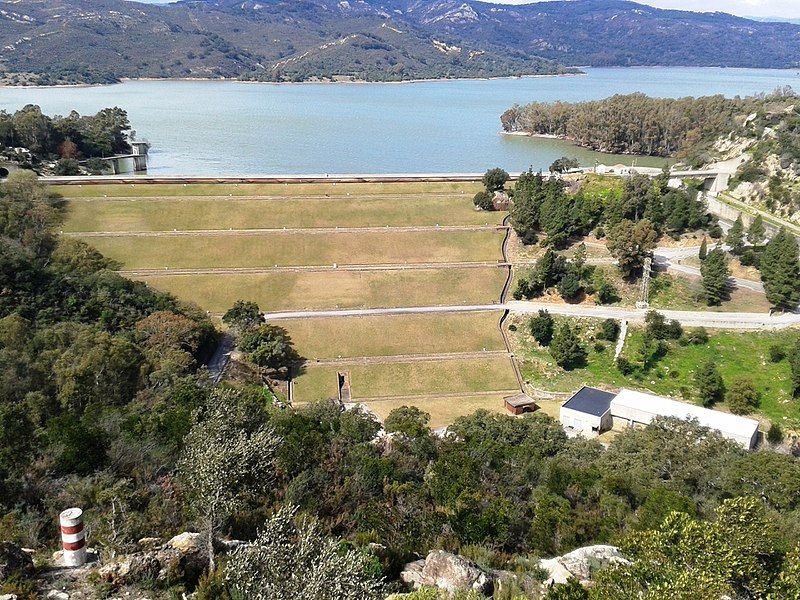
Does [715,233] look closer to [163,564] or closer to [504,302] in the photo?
[504,302]

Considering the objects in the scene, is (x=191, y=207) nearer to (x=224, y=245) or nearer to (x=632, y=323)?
(x=224, y=245)

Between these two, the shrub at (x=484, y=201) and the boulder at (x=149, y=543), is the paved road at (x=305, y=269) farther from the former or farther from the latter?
the boulder at (x=149, y=543)

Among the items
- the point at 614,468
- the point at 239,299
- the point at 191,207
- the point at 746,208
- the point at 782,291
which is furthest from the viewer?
the point at 746,208

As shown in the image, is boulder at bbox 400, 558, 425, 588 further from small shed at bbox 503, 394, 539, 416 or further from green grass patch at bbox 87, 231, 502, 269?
green grass patch at bbox 87, 231, 502, 269

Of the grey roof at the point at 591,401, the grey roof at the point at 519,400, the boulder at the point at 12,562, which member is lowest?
the grey roof at the point at 519,400

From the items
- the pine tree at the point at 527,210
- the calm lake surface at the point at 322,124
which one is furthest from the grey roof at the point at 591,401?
the calm lake surface at the point at 322,124

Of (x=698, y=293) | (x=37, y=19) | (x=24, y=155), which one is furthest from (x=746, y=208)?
(x=37, y=19)
